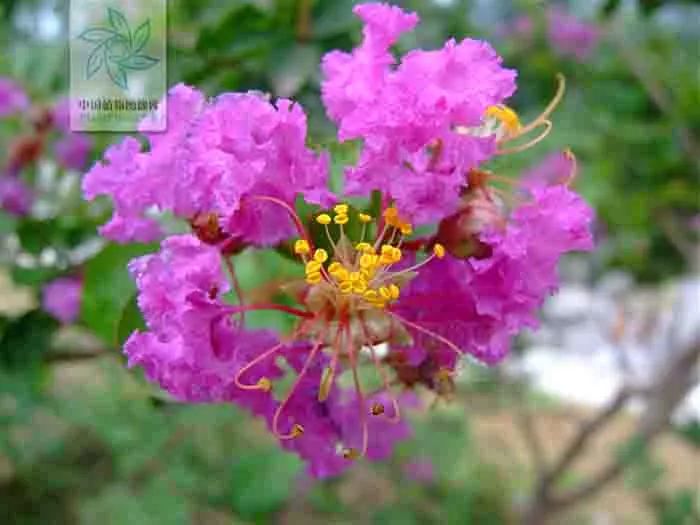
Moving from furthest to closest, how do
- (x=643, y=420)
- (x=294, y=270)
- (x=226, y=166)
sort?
(x=643, y=420), (x=294, y=270), (x=226, y=166)

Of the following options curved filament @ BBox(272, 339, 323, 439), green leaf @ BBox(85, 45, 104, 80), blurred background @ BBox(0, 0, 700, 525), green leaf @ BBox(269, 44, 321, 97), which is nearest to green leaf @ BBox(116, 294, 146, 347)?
blurred background @ BBox(0, 0, 700, 525)

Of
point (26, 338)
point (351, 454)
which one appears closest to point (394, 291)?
point (351, 454)

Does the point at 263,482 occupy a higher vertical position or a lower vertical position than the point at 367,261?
lower

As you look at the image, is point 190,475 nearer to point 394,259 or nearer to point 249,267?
point 249,267

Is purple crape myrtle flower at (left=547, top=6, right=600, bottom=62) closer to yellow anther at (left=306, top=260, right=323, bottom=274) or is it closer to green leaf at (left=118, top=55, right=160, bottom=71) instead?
green leaf at (left=118, top=55, right=160, bottom=71)

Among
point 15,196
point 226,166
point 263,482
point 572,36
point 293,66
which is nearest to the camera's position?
point 226,166

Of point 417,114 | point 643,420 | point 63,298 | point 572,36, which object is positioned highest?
point 417,114

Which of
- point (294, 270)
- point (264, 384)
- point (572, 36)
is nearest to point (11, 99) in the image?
point (294, 270)

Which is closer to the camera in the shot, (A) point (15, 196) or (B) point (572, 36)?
(A) point (15, 196)

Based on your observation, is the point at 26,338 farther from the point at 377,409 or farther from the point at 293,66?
the point at 377,409
